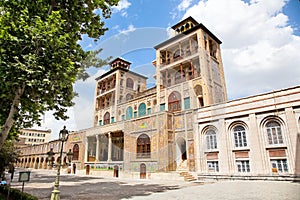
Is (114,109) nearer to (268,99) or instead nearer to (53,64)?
(268,99)

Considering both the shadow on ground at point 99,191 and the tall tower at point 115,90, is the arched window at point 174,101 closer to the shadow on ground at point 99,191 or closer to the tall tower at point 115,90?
the tall tower at point 115,90

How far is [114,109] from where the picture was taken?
120ft

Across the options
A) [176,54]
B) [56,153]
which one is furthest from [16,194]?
[56,153]

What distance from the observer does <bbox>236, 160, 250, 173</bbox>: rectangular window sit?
1674cm

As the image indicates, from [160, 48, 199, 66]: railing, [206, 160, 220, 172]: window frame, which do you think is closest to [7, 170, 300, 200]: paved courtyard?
[206, 160, 220, 172]: window frame

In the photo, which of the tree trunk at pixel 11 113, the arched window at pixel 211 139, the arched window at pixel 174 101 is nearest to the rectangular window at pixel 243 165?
the arched window at pixel 211 139

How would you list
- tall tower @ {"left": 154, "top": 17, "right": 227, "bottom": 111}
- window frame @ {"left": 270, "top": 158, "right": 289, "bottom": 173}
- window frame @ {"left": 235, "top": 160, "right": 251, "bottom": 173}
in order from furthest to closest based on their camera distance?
1. tall tower @ {"left": 154, "top": 17, "right": 227, "bottom": 111}
2. window frame @ {"left": 235, "top": 160, "right": 251, "bottom": 173}
3. window frame @ {"left": 270, "top": 158, "right": 289, "bottom": 173}

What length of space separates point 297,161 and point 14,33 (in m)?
18.9

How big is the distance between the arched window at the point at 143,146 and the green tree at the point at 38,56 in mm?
13351

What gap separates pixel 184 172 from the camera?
19.6m

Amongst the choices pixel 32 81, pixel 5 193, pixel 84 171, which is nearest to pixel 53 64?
pixel 32 81

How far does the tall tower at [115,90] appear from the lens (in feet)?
119

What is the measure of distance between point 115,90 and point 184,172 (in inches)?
839

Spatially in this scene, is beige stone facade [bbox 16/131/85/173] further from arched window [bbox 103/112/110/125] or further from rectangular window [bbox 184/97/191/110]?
rectangular window [bbox 184/97/191/110]
